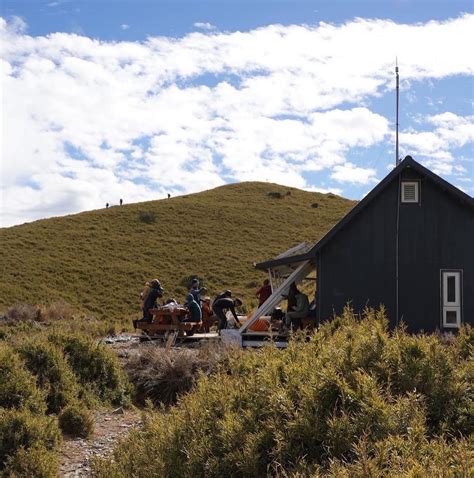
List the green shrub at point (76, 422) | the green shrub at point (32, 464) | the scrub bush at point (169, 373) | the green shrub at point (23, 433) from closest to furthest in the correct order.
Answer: the green shrub at point (32, 464)
the green shrub at point (23, 433)
the green shrub at point (76, 422)
the scrub bush at point (169, 373)

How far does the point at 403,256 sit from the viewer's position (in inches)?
776

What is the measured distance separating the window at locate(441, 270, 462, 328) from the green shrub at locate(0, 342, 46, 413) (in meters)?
11.6

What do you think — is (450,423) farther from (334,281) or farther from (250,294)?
(250,294)

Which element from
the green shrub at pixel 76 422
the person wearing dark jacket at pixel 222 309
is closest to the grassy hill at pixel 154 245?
the person wearing dark jacket at pixel 222 309

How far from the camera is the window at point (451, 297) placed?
1952cm

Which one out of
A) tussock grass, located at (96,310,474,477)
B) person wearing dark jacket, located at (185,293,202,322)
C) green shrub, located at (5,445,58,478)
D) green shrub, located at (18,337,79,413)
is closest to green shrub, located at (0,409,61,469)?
green shrub, located at (5,445,58,478)

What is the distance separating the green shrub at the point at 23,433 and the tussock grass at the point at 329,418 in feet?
8.25

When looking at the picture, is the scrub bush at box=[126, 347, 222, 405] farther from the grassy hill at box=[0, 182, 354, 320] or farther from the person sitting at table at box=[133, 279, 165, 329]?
the grassy hill at box=[0, 182, 354, 320]

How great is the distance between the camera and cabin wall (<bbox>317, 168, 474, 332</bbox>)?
19531mm

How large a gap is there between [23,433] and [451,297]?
42.4ft

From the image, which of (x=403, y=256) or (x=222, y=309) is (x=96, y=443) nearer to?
(x=222, y=309)

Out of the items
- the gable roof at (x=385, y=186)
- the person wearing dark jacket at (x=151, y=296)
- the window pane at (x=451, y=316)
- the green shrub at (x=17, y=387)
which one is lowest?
the green shrub at (x=17, y=387)

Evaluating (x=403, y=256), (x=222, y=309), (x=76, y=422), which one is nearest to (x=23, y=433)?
(x=76, y=422)

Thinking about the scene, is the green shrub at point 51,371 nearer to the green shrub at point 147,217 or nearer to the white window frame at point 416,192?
the white window frame at point 416,192
